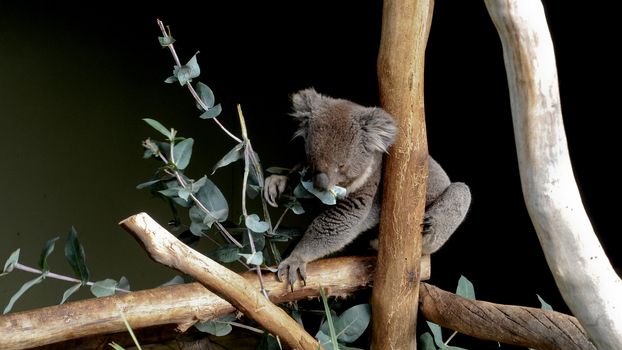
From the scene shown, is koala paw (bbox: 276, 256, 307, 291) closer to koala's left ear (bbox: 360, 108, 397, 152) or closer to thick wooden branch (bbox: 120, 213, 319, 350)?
thick wooden branch (bbox: 120, 213, 319, 350)

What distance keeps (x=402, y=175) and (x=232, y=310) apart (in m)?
0.78

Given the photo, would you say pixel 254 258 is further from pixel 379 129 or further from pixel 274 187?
pixel 379 129

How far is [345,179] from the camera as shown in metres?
2.77

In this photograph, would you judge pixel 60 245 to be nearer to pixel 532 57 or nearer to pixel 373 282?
pixel 373 282

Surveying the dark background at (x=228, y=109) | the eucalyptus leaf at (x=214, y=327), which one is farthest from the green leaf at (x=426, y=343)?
the dark background at (x=228, y=109)

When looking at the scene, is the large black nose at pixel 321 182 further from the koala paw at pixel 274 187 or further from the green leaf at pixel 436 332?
the green leaf at pixel 436 332

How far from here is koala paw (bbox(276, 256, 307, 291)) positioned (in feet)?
8.29

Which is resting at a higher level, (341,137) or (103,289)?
(341,137)

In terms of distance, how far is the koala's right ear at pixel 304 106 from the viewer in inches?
113

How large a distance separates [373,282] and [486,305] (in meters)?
0.43

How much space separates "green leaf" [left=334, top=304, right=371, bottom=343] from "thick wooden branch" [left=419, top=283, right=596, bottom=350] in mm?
244

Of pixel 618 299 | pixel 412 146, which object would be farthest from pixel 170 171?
pixel 618 299

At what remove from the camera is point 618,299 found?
1729 millimetres

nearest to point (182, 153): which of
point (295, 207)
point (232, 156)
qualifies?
point (232, 156)
